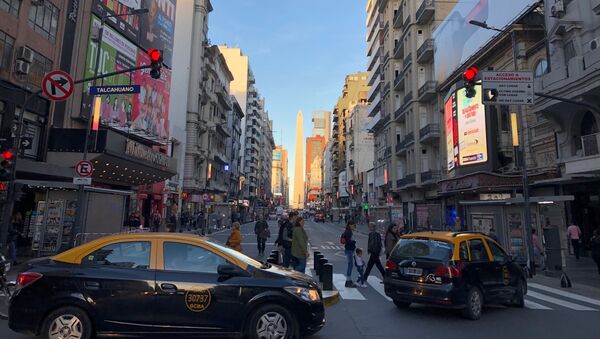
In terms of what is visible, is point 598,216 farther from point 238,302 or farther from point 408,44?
point 408,44

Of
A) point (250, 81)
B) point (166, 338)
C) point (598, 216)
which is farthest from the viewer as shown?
point (250, 81)

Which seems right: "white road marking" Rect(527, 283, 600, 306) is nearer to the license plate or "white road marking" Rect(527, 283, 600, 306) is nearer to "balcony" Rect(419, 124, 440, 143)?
the license plate

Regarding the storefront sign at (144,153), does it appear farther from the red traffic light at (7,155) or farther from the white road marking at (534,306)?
the white road marking at (534,306)

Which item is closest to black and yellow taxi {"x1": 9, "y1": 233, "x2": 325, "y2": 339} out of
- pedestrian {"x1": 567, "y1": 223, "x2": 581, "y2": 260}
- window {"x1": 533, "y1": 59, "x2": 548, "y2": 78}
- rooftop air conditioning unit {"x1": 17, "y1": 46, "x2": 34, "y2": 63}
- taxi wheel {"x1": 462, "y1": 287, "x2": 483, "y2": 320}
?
taxi wheel {"x1": 462, "y1": 287, "x2": 483, "y2": 320}

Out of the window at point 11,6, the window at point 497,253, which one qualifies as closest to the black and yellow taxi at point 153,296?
the window at point 497,253

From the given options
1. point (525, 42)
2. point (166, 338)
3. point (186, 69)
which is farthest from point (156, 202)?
point (166, 338)

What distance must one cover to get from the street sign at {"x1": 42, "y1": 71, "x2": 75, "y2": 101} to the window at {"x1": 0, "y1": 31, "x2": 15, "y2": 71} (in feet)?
25.0

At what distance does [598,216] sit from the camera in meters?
19.8

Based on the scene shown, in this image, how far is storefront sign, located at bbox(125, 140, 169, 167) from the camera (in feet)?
75.6

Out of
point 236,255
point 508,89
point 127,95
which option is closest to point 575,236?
point 508,89

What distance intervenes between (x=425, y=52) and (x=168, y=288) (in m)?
36.0

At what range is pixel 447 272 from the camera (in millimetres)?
7605

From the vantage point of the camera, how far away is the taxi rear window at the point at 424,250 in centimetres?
793

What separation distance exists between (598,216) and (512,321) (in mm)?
16219
